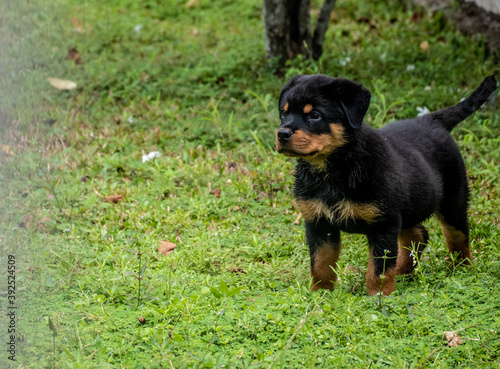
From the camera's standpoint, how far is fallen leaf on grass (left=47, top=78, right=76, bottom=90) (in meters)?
7.99

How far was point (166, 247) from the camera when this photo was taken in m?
4.82

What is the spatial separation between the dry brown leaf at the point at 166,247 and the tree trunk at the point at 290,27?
4.00 m

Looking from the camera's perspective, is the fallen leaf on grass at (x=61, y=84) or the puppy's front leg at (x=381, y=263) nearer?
the puppy's front leg at (x=381, y=263)

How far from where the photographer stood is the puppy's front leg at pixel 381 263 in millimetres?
3957

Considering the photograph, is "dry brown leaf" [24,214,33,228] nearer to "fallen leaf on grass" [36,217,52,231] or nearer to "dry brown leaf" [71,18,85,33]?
"fallen leaf on grass" [36,217,52,231]

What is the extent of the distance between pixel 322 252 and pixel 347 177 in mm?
589

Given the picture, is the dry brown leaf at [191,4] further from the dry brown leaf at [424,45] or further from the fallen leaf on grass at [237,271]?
the fallen leaf on grass at [237,271]

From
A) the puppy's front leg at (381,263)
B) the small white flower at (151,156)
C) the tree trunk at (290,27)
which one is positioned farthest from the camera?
the tree trunk at (290,27)

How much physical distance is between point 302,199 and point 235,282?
2.53ft

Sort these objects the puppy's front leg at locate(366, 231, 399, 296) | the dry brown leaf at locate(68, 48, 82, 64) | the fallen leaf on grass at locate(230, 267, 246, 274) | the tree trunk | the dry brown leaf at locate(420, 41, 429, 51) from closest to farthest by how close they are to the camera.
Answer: the puppy's front leg at locate(366, 231, 399, 296) < the fallen leaf on grass at locate(230, 267, 246, 274) < the tree trunk < the dry brown leaf at locate(420, 41, 429, 51) < the dry brown leaf at locate(68, 48, 82, 64)

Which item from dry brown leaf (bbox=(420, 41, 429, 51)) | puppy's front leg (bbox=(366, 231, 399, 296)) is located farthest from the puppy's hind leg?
dry brown leaf (bbox=(420, 41, 429, 51))

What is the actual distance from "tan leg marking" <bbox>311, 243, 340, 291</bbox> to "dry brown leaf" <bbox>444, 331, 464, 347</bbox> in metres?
0.98

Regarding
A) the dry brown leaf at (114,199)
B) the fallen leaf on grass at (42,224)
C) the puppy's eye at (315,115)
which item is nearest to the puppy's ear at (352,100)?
the puppy's eye at (315,115)

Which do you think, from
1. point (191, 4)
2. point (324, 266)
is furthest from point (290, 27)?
point (324, 266)
